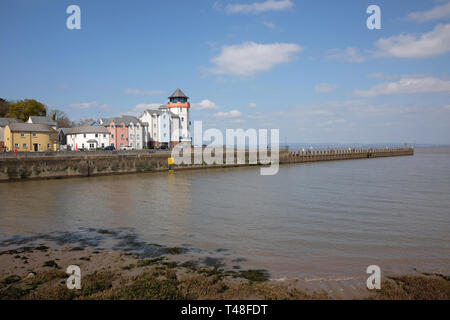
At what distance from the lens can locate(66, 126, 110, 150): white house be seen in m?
59.1

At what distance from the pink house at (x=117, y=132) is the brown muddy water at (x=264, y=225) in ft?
118

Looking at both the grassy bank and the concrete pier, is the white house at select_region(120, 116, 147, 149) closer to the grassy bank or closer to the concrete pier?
the concrete pier

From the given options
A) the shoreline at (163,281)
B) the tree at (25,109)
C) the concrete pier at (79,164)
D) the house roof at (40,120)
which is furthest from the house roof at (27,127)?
the shoreline at (163,281)

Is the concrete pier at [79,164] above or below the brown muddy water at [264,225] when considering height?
above

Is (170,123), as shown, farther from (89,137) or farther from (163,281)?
(163,281)

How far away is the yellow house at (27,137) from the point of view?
154 feet

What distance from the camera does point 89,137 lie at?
5916 centimetres

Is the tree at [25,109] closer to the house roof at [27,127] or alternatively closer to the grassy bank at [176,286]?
the house roof at [27,127]

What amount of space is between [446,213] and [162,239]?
15.6m

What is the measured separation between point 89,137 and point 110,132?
3.98 meters

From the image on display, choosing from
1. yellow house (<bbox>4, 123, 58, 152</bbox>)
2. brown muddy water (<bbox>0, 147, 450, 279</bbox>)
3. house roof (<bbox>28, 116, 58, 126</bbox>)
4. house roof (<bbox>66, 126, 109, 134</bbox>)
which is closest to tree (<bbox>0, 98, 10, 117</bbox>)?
house roof (<bbox>28, 116, 58, 126</bbox>)

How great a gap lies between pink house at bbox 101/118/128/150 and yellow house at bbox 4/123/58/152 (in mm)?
11931
